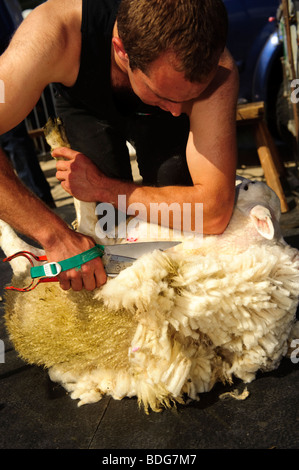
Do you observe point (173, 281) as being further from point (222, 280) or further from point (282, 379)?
point (282, 379)

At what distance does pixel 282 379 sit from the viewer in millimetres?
1634

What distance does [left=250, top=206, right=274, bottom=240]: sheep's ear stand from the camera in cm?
165

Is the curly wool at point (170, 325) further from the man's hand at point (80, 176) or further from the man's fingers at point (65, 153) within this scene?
the man's fingers at point (65, 153)

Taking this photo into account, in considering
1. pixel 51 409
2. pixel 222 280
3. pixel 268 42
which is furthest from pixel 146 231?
pixel 268 42

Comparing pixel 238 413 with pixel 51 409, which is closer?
pixel 238 413

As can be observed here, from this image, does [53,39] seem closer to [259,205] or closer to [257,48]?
[259,205]

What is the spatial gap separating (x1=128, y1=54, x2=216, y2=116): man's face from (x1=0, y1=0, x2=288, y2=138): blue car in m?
3.25

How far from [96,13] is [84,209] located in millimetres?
739

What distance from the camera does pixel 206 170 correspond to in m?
1.67

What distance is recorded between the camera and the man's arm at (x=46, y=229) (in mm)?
1562

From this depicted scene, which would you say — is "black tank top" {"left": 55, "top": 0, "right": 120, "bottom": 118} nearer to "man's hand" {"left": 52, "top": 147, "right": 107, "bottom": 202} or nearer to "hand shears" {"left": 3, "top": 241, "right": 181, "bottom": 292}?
"man's hand" {"left": 52, "top": 147, "right": 107, "bottom": 202}
